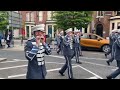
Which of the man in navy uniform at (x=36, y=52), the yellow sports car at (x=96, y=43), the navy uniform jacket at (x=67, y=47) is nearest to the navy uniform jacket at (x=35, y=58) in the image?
the man in navy uniform at (x=36, y=52)

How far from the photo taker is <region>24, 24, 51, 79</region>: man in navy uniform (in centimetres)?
422

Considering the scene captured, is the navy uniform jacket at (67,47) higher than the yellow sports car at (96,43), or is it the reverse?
the navy uniform jacket at (67,47)

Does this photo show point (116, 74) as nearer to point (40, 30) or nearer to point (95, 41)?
point (40, 30)

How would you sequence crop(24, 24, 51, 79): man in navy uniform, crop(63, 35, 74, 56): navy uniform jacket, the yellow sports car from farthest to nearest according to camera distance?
the yellow sports car
crop(63, 35, 74, 56): navy uniform jacket
crop(24, 24, 51, 79): man in navy uniform

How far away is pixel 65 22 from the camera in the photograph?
23.8 metres

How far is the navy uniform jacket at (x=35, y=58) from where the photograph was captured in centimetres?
422

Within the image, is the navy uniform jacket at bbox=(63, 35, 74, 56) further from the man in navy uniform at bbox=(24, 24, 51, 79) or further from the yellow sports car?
the yellow sports car

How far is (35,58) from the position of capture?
4285mm

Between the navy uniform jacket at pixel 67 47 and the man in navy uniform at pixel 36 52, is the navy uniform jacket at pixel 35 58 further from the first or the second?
the navy uniform jacket at pixel 67 47

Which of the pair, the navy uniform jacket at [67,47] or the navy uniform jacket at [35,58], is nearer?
the navy uniform jacket at [35,58]

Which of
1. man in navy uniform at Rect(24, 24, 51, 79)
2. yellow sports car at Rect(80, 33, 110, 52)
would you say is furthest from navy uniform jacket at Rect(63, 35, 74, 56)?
yellow sports car at Rect(80, 33, 110, 52)

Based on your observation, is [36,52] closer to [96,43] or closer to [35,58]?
[35,58]
